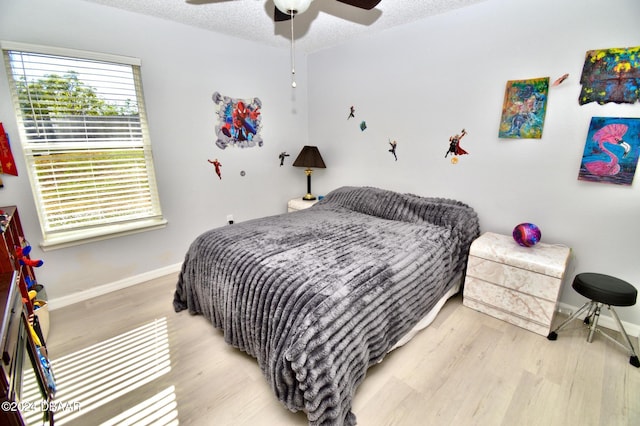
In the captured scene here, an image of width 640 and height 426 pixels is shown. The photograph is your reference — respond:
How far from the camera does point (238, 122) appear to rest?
3.11m

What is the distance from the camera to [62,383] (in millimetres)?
1609

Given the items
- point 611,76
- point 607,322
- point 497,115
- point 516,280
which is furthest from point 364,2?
point 607,322

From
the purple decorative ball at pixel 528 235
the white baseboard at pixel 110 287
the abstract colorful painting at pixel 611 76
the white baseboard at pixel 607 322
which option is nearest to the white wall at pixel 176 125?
the white baseboard at pixel 110 287

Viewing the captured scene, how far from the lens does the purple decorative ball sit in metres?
2.05

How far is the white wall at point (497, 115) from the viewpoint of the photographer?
1.92 meters

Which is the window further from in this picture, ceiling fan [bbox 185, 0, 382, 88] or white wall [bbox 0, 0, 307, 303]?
ceiling fan [bbox 185, 0, 382, 88]

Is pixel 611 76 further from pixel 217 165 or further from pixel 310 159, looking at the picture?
pixel 217 165

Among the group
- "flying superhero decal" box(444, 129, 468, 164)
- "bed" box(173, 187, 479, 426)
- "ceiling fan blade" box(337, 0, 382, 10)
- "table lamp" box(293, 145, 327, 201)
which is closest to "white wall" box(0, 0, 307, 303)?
"table lamp" box(293, 145, 327, 201)

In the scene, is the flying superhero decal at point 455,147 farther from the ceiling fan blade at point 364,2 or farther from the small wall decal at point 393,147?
the ceiling fan blade at point 364,2

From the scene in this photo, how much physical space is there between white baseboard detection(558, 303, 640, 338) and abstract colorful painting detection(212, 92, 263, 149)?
3214 mm

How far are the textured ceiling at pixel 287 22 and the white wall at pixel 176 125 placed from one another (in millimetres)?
144

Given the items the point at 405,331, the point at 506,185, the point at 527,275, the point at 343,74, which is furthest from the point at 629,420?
the point at 343,74

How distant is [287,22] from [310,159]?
1.39 m

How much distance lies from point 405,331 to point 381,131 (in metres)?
2.06
